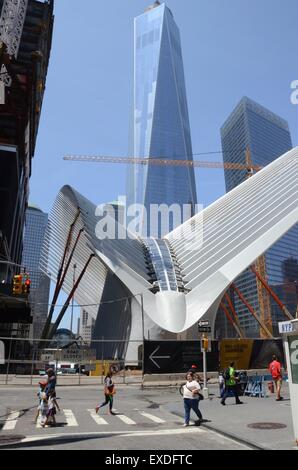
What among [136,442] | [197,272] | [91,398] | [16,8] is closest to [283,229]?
[197,272]

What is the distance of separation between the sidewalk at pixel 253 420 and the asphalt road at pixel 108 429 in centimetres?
35

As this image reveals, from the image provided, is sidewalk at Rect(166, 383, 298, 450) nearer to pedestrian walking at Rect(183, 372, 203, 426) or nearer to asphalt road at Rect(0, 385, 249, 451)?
asphalt road at Rect(0, 385, 249, 451)

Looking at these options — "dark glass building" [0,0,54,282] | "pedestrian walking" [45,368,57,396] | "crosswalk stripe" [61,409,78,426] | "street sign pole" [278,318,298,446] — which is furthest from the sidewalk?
"dark glass building" [0,0,54,282]

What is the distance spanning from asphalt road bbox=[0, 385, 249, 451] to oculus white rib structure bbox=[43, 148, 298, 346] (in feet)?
66.8

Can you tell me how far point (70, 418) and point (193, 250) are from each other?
36.3m

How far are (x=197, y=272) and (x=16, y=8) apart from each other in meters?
67.6

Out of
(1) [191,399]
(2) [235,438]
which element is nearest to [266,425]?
(2) [235,438]

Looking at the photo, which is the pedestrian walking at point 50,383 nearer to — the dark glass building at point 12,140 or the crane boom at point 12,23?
the dark glass building at point 12,140

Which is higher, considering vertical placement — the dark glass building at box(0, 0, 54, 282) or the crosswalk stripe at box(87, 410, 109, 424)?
the dark glass building at box(0, 0, 54, 282)

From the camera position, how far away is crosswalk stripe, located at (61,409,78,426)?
12711mm

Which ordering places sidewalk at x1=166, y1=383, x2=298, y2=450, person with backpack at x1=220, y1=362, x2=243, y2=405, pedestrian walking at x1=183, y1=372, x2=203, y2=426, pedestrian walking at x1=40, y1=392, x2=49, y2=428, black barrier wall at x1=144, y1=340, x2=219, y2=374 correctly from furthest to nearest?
1. black barrier wall at x1=144, y1=340, x2=219, y2=374
2. person with backpack at x1=220, y1=362, x2=243, y2=405
3. pedestrian walking at x1=40, y1=392, x2=49, y2=428
4. pedestrian walking at x1=183, y1=372, x2=203, y2=426
5. sidewalk at x1=166, y1=383, x2=298, y2=450

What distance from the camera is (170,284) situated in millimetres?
42562

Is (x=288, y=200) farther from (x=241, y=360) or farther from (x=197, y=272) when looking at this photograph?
(x=241, y=360)

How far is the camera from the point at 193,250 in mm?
49000
